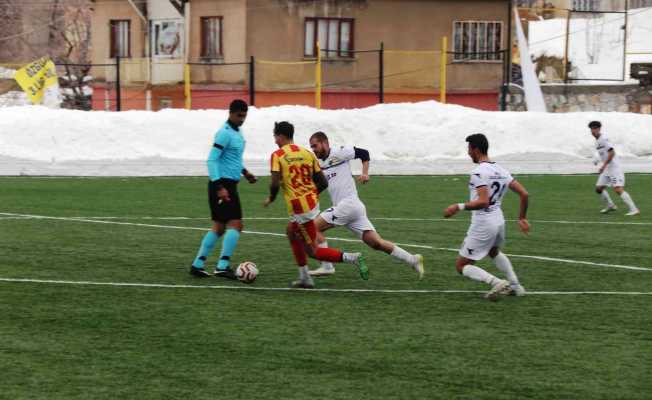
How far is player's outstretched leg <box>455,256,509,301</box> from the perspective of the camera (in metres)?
12.5

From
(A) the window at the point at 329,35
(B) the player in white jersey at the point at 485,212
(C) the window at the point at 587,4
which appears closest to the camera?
(B) the player in white jersey at the point at 485,212

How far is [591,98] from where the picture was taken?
1850 inches

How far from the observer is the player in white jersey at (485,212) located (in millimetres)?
12344

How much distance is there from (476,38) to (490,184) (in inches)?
1459

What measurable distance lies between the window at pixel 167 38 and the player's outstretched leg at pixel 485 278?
3588 cm

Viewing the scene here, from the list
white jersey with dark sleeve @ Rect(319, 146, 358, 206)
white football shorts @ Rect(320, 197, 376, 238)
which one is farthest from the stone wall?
white football shorts @ Rect(320, 197, 376, 238)

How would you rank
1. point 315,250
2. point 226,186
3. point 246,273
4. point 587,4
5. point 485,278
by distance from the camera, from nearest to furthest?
1. point 485,278
2. point 315,250
3. point 246,273
4. point 226,186
5. point 587,4

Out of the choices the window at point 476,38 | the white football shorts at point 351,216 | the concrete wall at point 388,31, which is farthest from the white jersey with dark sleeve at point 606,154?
the window at point 476,38

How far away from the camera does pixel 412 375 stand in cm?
922

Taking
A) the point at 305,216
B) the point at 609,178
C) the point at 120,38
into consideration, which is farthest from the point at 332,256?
the point at 120,38

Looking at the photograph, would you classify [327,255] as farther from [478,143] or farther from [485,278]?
[478,143]

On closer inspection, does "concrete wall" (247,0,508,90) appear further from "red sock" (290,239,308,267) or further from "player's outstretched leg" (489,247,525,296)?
"player's outstretched leg" (489,247,525,296)

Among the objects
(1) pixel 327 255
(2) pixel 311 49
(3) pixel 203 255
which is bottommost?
(3) pixel 203 255

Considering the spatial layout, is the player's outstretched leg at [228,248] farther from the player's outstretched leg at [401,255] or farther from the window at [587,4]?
the window at [587,4]
